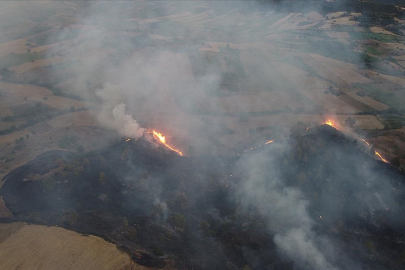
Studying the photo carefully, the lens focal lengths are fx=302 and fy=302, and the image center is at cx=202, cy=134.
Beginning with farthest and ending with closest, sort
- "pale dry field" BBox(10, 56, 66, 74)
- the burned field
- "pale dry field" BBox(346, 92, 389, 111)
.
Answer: "pale dry field" BBox(10, 56, 66, 74)
"pale dry field" BBox(346, 92, 389, 111)
the burned field

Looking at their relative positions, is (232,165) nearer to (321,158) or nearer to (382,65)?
(321,158)

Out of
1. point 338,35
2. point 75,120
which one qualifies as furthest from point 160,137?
point 338,35

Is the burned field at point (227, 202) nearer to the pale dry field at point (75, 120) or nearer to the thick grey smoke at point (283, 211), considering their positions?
the thick grey smoke at point (283, 211)

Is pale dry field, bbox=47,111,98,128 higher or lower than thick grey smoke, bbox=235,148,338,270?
lower

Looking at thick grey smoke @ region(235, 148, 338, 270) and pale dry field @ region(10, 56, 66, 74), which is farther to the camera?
pale dry field @ region(10, 56, 66, 74)

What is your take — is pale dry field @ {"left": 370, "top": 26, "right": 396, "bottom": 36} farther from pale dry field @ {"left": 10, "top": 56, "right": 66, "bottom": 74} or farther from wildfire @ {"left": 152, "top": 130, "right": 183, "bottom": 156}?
pale dry field @ {"left": 10, "top": 56, "right": 66, "bottom": 74}

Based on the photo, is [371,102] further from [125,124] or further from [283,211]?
[125,124]

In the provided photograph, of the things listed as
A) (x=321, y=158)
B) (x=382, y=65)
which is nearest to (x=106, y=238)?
(x=321, y=158)

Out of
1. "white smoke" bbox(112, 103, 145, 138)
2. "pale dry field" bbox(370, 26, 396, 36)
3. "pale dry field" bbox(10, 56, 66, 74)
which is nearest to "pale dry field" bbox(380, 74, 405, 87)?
"pale dry field" bbox(370, 26, 396, 36)
